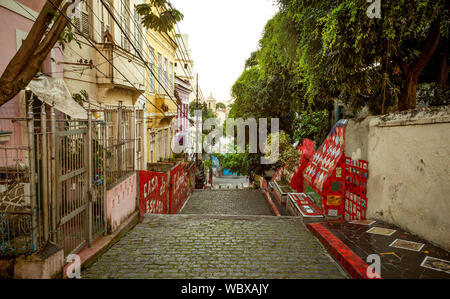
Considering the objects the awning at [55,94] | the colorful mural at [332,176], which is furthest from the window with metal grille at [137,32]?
the colorful mural at [332,176]

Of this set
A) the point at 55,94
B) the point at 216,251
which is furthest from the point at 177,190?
the point at 216,251

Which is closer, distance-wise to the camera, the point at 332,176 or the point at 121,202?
the point at 121,202

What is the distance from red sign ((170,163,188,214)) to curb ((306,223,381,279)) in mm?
6451

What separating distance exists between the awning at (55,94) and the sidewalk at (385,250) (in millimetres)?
6111

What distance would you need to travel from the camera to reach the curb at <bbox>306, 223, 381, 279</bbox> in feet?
13.7

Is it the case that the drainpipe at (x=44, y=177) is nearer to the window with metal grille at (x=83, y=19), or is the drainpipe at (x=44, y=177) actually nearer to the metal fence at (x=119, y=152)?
the metal fence at (x=119, y=152)

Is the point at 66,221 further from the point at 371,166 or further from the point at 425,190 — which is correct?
the point at 371,166

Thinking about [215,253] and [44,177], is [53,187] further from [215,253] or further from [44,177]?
[215,253]

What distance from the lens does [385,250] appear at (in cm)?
491

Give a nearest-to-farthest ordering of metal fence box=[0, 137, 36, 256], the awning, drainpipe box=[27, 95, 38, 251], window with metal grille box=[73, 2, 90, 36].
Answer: drainpipe box=[27, 95, 38, 251] < metal fence box=[0, 137, 36, 256] < the awning < window with metal grille box=[73, 2, 90, 36]

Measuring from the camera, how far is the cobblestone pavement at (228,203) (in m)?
12.0

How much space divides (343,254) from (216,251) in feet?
7.14

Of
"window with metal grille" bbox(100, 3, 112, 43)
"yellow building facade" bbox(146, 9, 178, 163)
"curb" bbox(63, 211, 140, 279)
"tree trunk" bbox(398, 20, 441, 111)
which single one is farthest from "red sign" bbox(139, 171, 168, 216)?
"tree trunk" bbox(398, 20, 441, 111)

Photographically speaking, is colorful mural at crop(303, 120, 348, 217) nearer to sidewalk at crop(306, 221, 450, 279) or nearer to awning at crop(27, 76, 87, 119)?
sidewalk at crop(306, 221, 450, 279)
